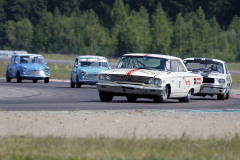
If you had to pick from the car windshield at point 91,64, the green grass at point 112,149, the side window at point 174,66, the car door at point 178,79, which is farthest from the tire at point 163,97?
the car windshield at point 91,64

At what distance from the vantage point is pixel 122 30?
328 feet

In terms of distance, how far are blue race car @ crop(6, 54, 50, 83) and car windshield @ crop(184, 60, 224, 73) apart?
12.1 m

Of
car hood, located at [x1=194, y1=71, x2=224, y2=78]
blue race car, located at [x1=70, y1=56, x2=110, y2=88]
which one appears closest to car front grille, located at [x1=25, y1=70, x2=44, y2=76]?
blue race car, located at [x1=70, y1=56, x2=110, y2=88]

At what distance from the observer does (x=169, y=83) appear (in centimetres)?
2009

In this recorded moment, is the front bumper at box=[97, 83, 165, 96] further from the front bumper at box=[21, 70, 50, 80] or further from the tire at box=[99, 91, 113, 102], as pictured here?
the front bumper at box=[21, 70, 50, 80]

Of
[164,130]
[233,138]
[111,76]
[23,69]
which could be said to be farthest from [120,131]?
[23,69]

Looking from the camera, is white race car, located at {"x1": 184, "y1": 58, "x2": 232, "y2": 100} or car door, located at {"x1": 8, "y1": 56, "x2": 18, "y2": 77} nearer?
white race car, located at {"x1": 184, "y1": 58, "x2": 232, "y2": 100}

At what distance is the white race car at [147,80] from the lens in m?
19.4

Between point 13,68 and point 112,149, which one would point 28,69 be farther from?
point 112,149

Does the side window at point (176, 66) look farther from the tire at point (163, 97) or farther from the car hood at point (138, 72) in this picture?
the car hood at point (138, 72)

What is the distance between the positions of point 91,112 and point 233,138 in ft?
14.9

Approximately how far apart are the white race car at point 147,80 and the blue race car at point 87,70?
354 inches

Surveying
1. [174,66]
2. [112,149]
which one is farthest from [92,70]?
[112,149]

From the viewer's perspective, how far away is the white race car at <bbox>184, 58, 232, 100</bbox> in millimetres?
24328
